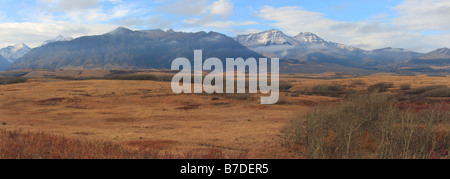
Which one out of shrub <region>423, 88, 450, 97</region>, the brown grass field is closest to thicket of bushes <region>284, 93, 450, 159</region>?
the brown grass field

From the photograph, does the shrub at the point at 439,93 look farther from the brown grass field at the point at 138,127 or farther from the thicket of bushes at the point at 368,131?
the thicket of bushes at the point at 368,131

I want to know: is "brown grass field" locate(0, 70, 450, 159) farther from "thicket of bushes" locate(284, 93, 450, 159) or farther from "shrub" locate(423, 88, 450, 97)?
"shrub" locate(423, 88, 450, 97)

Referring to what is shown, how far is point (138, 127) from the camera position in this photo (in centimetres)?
1631

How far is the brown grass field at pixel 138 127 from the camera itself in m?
8.14

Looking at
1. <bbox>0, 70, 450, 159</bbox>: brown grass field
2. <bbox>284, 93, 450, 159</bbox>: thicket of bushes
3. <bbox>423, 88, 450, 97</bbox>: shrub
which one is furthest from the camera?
<bbox>423, 88, 450, 97</bbox>: shrub

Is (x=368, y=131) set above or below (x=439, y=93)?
above

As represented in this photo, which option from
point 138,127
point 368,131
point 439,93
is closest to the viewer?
point 368,131

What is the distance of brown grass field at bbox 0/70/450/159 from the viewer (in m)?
8.14

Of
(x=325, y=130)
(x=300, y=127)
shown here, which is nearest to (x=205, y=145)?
(x=300, y=127)

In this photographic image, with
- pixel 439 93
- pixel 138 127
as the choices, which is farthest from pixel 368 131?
pixel 439 93

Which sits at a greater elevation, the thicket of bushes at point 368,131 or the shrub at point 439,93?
the thicket of bushes at point 368,131

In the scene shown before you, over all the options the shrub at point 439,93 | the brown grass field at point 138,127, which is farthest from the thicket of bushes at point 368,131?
the shrub at point 439,93

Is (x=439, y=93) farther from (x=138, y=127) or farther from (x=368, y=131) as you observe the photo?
(x=138, y=127)
